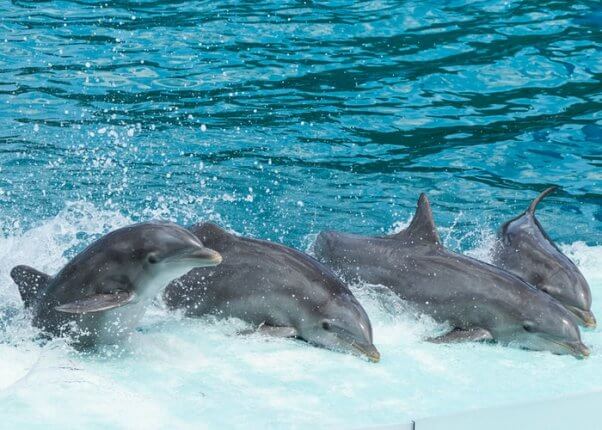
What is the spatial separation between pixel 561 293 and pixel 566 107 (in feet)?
20.8

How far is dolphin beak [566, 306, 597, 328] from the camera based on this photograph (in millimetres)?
6992

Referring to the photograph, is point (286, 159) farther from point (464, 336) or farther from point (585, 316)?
point (464, 336)

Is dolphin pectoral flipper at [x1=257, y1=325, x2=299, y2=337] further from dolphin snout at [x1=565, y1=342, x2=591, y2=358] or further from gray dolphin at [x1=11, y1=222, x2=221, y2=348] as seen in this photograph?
dolphin snout at [x1=565, y1=342, x2=591, y2=358]

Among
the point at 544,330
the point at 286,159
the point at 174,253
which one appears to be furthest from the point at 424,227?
the point at 286,159

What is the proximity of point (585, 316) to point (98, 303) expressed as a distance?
10.9ft

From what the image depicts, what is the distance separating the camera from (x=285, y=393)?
532cm

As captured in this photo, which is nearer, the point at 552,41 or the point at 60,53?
the point at 60,53

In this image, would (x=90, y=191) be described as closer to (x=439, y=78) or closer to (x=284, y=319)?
(x=284, y=319)

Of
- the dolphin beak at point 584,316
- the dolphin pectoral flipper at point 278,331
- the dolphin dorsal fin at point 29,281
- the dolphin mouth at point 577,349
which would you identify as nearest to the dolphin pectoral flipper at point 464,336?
the dolphin mouth at point 577,349

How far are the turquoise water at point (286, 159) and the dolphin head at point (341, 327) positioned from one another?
156 millimetres

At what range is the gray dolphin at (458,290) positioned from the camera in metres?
6.54

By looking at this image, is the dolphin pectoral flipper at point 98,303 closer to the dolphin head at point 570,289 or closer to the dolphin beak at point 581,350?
the dolphin beak at point 581,350

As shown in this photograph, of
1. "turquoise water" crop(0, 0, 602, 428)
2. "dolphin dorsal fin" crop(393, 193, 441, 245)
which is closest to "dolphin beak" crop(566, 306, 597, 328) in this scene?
"turquoise water" crop(0, 0, 602, 428)

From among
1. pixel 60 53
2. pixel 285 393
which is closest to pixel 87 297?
pixel 285 393
